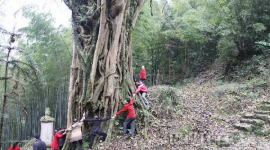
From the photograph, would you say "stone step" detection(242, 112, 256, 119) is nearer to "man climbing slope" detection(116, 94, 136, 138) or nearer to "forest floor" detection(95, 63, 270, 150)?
"forest floor" detection(95, 63, 270, 150)

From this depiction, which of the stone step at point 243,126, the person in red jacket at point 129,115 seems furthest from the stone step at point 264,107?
the person in red jacket at point 129,115

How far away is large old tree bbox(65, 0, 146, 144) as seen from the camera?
283 inches

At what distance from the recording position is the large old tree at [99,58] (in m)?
7.18

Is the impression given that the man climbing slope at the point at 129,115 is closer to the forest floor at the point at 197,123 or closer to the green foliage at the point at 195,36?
the forest floor at the point at 197,123

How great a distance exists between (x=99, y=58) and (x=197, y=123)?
3510mm

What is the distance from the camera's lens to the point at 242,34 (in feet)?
36.8

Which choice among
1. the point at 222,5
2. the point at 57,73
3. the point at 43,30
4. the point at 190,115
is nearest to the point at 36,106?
the point at 57,73

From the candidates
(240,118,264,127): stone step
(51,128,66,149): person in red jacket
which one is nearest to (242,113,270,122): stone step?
(240,118,264,127): stone step

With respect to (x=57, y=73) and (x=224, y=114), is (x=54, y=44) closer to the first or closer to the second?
(x=57, y=73)

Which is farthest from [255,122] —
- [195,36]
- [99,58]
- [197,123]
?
[195,36]

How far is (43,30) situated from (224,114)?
908 cm

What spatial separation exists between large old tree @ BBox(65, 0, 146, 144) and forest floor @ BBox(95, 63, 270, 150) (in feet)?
2.75

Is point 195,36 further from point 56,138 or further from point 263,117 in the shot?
point 56,138

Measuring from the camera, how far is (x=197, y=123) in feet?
24.2
